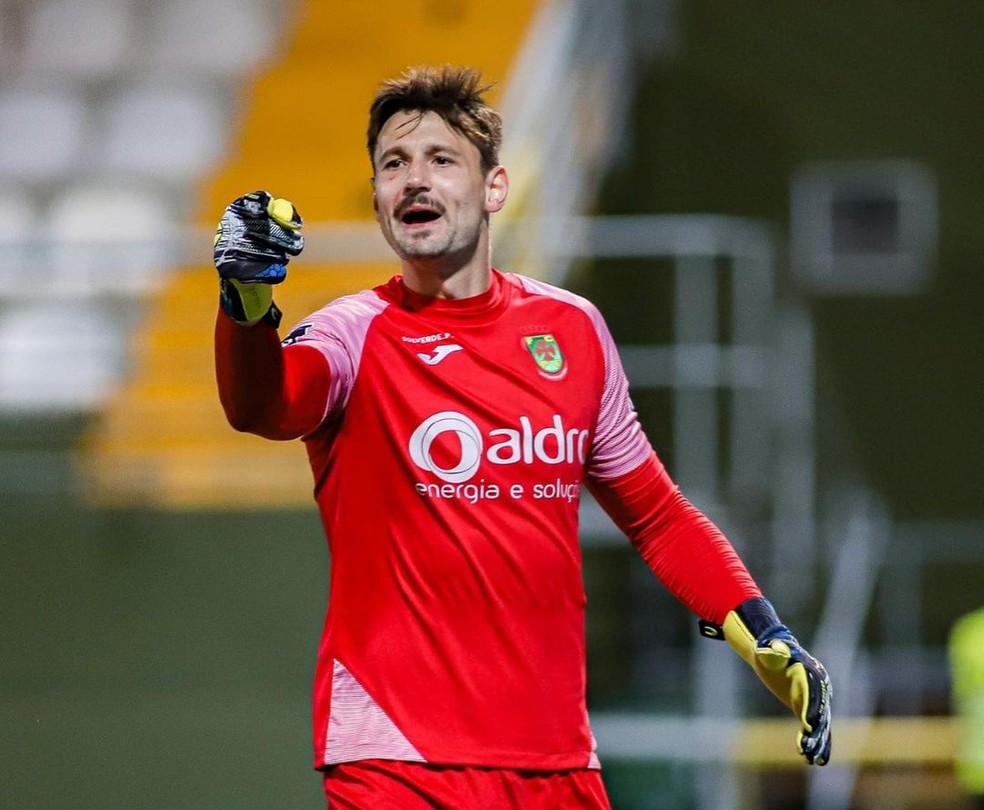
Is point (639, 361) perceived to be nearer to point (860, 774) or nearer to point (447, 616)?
point (860, 774)

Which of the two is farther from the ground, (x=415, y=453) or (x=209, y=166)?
(x=209, y=166)

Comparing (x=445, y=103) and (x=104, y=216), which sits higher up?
(x=104, y=216)

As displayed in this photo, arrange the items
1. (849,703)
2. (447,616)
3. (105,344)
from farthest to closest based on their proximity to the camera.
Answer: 1. (849,703)
2. (105,344)
3. (447,616)

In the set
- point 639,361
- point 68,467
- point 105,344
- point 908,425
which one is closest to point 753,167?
point 908,425

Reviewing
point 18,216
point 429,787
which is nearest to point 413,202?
point 429,787

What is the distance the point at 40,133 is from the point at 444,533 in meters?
7.18

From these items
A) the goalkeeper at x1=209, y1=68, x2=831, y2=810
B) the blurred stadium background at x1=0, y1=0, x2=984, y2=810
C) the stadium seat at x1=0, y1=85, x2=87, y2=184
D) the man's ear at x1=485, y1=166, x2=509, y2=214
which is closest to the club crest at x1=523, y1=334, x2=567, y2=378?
the goalkeeper at x1=209, y1=68, x2=831, y2=810

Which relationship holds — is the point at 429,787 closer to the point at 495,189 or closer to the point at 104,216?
the point at 495,189

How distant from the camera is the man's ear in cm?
316

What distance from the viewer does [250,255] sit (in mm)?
2561

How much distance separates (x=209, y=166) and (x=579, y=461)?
A: 662 centimetres

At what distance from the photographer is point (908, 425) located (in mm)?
11688

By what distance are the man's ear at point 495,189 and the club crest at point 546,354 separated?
0.24m

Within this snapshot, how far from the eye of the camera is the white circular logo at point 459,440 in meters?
2.95
